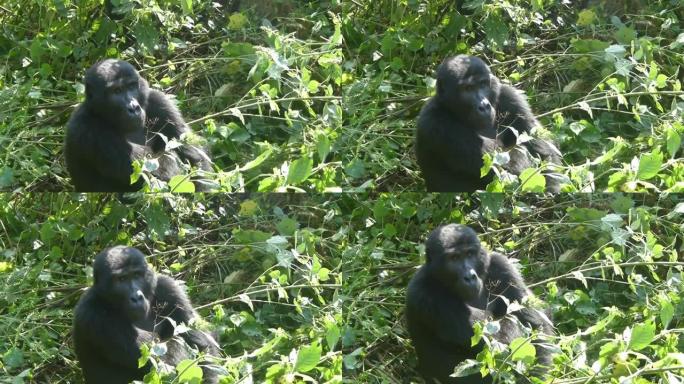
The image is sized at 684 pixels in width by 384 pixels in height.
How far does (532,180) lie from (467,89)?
50cm

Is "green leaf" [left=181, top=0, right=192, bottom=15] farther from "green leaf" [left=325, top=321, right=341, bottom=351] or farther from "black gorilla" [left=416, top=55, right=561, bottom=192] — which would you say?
"green leaf" [left=325, top=321, right=341, bottom=351]

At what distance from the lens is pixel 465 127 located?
6004 millimetres

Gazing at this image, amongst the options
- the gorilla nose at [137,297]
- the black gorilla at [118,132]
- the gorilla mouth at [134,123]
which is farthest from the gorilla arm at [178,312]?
the gorilla mouth at [134,123]

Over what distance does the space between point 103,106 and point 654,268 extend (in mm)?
2569

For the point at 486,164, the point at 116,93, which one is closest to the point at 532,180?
the point at 486,164

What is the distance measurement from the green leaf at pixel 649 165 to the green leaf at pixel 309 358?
1.70 m

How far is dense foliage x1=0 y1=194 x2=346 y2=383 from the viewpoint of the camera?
560 cm

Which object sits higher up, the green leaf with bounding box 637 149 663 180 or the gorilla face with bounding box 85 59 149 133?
the gorilla face with bounding box 85 59 149 133

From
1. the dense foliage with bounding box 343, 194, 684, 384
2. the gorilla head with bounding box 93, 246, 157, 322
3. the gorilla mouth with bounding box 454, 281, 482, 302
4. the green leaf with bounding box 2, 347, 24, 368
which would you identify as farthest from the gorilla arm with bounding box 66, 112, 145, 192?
the gorilla mouth with bounding box 454, 281, 482, 302

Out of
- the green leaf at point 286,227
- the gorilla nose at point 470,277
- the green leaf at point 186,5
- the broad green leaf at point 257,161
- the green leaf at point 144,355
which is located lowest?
the green leaf at point 144,355

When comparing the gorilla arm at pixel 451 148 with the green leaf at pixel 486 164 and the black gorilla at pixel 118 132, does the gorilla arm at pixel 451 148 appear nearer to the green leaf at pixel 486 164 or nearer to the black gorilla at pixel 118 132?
the green leaf at pixel 486 164

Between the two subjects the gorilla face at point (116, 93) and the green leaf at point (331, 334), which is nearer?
the green leaf at point (331, 334)

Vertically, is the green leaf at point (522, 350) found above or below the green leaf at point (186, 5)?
below

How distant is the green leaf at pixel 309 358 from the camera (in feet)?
17.7
